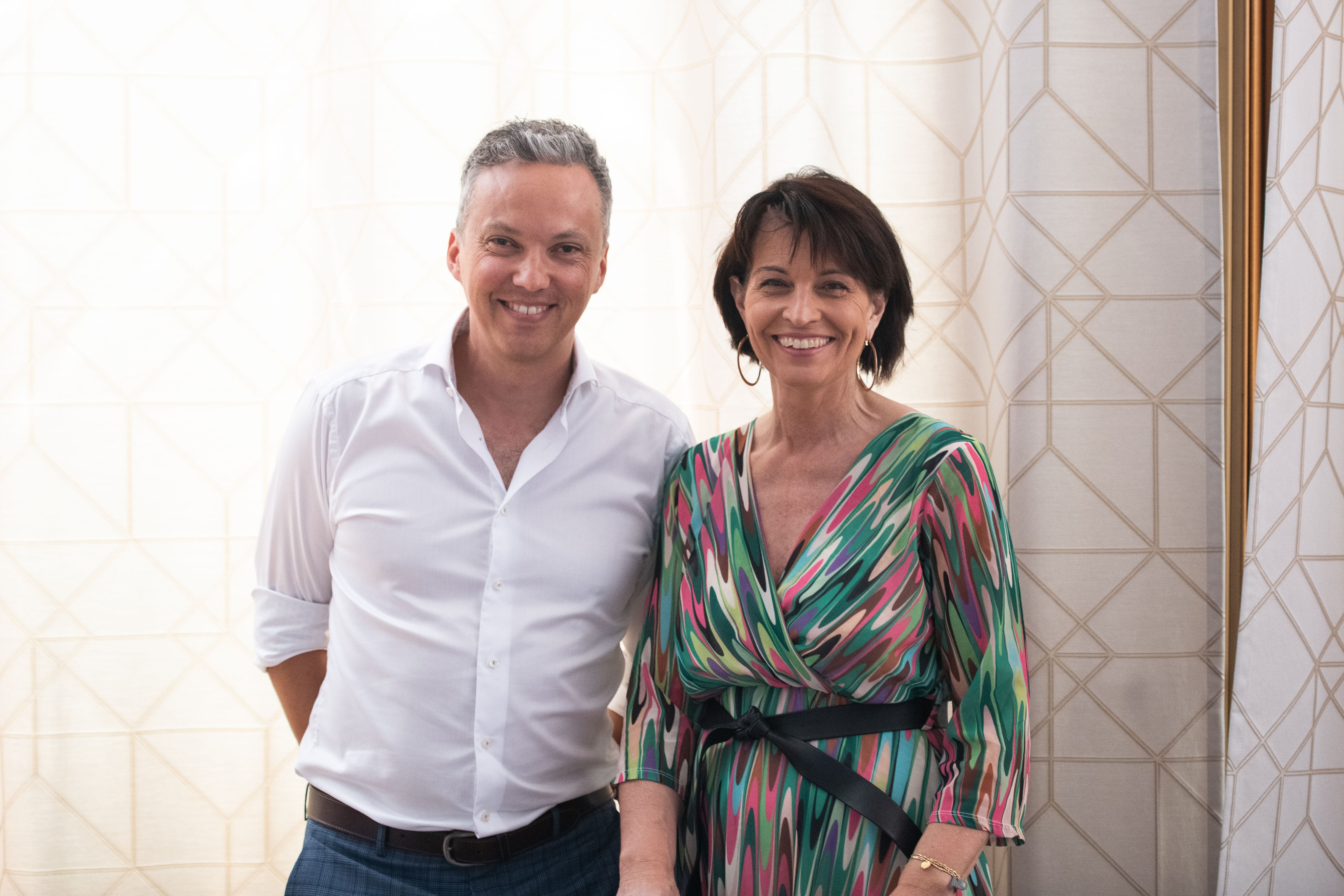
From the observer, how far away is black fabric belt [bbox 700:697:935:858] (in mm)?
1075

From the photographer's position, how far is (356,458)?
52.0 inches

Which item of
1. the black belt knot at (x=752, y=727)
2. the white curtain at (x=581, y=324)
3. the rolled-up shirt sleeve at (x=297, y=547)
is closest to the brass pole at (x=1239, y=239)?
the white curtain at (x=581, y=324)

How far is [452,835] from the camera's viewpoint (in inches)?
47.8

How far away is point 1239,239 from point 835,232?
796 mm

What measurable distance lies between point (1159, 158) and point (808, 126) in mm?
566

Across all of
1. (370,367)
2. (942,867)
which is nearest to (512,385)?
(370,367)

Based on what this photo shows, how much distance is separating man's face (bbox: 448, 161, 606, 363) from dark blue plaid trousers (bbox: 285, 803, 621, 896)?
664 mm

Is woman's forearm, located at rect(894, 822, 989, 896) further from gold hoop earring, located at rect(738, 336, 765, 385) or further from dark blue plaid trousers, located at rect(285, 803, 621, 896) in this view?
gold hoop earring, located at rect(738, 336, 765, 385)

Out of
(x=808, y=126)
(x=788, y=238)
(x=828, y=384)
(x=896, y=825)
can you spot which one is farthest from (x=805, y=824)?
(x=808, y=126)

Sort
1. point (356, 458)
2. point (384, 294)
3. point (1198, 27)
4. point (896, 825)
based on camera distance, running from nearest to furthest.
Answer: point (896, 825)
point (356, 458)
point (1198, 27)
point (384, 294)

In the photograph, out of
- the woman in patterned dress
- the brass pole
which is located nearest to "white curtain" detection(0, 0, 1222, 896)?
the brass pole

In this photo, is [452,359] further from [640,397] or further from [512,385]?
[640,397]

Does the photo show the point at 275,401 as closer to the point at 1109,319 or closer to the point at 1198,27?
the point at 1109,319

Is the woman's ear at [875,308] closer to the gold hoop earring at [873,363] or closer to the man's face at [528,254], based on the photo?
the gold hoop earring at [873,363]
